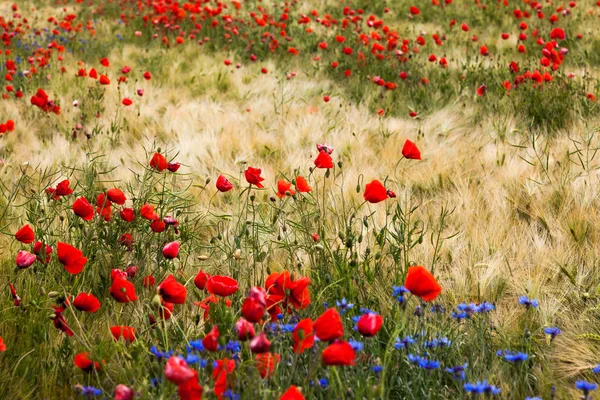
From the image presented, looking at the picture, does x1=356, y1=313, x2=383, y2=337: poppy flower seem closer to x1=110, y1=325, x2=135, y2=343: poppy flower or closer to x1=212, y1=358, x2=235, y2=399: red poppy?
x1=212, y1=358, x2=235, y2=399: red poppy

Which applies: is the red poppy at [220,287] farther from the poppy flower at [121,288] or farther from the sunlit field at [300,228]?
the poppy flower at [121,288]

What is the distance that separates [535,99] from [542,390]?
322 cm

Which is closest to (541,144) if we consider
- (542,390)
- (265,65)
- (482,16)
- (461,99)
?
(461,99)

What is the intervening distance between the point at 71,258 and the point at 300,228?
3.38ft

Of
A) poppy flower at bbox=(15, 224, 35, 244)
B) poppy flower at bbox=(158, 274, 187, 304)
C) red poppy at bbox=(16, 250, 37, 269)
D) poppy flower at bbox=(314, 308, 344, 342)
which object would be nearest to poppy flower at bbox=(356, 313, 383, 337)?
poppy flower at bbox=(314, 308, 344, 342)

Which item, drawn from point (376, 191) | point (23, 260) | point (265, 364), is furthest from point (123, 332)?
point (376, 191)

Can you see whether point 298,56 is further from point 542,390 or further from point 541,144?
point 542,390

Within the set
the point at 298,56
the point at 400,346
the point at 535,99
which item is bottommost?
the point at 298,56

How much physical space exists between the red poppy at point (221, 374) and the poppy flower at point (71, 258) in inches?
26.1

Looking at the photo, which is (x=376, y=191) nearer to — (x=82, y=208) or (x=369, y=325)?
(x=369, y=325)

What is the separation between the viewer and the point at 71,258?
1.79m

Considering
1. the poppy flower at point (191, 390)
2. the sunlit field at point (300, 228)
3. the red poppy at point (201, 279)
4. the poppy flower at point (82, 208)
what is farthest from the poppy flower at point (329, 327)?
the poppy flower at point (82, 208)

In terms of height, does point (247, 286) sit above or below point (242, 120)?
above

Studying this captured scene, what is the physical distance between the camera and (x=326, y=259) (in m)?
2.23
